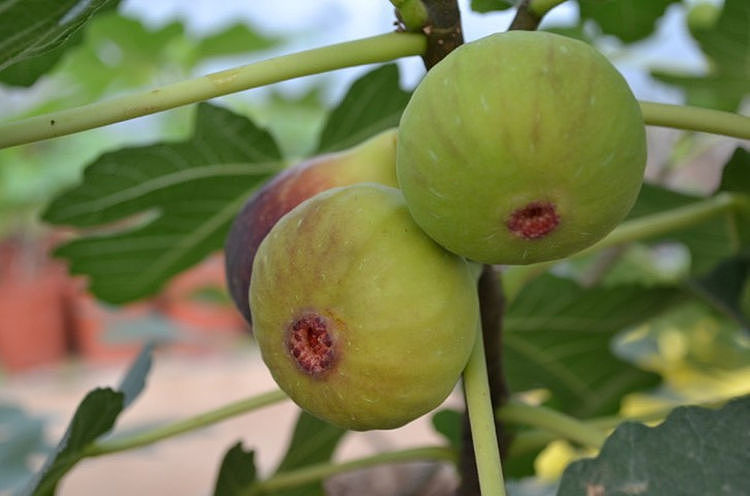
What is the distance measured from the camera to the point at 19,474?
1439mm

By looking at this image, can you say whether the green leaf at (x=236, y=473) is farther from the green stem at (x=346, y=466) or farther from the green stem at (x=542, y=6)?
the green stem at (x=542, y=6)

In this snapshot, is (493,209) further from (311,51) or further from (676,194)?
(676,194)

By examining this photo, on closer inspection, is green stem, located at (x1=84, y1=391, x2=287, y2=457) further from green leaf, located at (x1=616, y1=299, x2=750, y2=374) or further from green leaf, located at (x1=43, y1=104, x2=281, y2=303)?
green leaf, located at (x1=616, y1=299, x2=750, y2=374)

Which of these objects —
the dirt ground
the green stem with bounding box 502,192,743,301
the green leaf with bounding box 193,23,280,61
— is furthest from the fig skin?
the green leaf with bounding box 193,23,280,61

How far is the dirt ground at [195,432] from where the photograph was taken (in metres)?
1.79

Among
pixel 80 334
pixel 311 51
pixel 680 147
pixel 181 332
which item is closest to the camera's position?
pixel 311 51

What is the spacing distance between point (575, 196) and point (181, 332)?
1.58m

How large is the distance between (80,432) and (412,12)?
1.52 feet

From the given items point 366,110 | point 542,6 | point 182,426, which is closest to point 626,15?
point 366,110

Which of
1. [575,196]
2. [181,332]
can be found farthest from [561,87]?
[181,332]

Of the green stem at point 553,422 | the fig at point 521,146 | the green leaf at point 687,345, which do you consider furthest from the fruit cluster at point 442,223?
the green leaf at point 687,345

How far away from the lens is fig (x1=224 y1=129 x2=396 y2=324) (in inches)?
27.7

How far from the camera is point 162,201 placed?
1062mm

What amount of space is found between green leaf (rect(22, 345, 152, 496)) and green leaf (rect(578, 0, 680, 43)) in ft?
2.09
